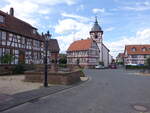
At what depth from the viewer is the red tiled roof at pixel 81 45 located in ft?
201

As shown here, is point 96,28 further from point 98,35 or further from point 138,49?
point 138,49

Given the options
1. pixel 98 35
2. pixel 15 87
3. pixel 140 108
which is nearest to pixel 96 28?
pixel 98 35

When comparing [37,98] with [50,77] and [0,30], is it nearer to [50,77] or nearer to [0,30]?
[50,77]

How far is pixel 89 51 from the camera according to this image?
196 ft

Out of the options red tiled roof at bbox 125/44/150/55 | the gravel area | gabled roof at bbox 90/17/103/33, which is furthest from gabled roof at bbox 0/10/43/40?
red tiled roof at bbox 125/44/150/55

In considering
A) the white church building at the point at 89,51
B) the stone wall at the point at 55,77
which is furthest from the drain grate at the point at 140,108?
the white church building at the point at 89,51

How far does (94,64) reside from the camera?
62.8 meters

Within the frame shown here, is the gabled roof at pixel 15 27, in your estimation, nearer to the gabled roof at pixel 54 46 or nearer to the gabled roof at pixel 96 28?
the gabled roof at pixel 54 46

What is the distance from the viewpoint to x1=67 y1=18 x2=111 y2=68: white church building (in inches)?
2379

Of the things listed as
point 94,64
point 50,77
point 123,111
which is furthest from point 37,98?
point 94,64

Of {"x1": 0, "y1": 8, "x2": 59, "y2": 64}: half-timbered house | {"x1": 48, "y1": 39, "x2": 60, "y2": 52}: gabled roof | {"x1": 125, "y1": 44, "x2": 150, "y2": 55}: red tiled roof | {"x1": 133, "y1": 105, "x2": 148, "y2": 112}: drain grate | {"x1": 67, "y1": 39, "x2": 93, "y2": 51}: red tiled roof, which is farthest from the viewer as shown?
{"x1": 125, "y1": 44, "x2": 150, "y2": 55}: red tiled roof

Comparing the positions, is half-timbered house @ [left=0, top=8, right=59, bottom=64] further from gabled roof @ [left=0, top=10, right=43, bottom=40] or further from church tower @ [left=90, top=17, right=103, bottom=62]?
church tower @ [left=90, top=17, right=103, bottom=62]

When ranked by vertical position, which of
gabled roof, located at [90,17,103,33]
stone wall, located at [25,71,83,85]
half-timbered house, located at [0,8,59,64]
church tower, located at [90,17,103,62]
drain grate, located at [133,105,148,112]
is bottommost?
drain grate, located at [133,105,148,112]

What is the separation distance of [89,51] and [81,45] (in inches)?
216
